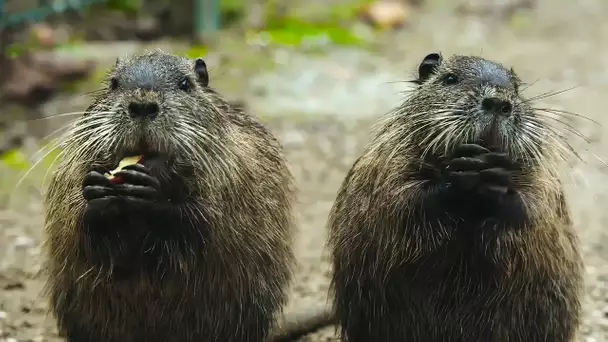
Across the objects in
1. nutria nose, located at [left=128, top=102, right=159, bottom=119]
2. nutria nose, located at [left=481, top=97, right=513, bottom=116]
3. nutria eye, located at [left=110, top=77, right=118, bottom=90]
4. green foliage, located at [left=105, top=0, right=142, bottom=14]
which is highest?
green foliage, located at [left=105, top=0, right=142, bottom=14]

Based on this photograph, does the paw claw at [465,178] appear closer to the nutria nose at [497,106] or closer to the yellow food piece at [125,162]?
the nutria nose at [497,106]

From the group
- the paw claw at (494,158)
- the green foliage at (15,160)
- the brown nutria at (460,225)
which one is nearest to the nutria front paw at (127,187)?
the brown nutria at (460,225)

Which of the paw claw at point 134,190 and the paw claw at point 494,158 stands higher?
the paw claw at point 494,158

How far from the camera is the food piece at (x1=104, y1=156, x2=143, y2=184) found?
411 centimetres

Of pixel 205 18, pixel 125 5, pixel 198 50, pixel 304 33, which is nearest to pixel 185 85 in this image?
pixel 198 50

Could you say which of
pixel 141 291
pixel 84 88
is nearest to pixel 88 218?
pixel 141 291

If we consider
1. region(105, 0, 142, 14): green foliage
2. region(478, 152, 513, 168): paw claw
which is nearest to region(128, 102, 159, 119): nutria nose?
region(478, 152, 513, 168): paw claw

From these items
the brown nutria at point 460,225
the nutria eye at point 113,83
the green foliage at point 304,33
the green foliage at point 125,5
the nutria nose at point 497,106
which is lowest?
the brown nutria at point 460,225

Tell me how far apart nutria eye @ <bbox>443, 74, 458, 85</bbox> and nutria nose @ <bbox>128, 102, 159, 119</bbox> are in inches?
53.6

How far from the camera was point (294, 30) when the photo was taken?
11953 mm

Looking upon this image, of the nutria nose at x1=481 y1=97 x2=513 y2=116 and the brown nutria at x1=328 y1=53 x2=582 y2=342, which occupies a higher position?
the nutria nose at x1=481 y1=97 x2=513 y2=116

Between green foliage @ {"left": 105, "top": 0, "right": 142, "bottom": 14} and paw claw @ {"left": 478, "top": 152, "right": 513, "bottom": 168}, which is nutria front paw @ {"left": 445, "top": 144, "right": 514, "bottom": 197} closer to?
paw claw @ {"left": 478, "top": 152, "right": 513, "bottom": 168}

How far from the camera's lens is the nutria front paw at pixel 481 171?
159 inches

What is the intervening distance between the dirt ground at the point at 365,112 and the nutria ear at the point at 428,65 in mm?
523
